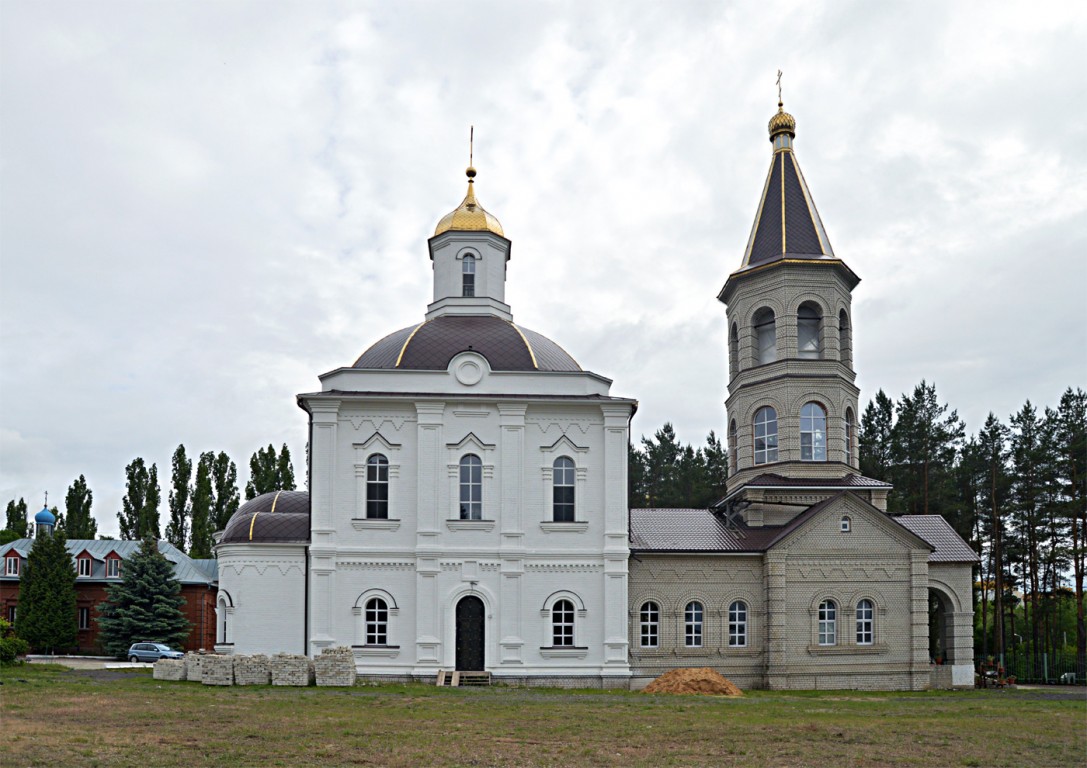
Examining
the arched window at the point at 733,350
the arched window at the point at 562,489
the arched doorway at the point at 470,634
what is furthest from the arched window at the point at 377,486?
the arched window at the point at 733,350

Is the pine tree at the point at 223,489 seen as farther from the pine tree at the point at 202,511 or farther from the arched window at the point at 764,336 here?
the arched window at the point at 764,336

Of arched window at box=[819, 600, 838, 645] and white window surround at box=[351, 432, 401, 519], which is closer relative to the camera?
white window surround at box=[351, 432, 401, 519]

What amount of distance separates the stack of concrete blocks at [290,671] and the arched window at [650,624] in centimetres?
977

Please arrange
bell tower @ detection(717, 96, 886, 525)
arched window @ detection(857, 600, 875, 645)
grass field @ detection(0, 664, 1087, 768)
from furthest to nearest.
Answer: bell tower @ detection(717, 96, 886, 525) → arched window @ detection(857, 600, 875, 645) → grass field @ detection(0, 664, 1087, 768)

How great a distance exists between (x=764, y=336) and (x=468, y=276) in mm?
9366

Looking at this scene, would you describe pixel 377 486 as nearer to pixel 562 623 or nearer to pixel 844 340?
pixel 562 623

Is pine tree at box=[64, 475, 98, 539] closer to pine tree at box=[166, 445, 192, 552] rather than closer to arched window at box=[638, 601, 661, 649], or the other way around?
pine tree at box=[166, 445, 192, 552]

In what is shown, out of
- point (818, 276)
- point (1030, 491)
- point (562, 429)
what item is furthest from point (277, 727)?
point (1030, 491)

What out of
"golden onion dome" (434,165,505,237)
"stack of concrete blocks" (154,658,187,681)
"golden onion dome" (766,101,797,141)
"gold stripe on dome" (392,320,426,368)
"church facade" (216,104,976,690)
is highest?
"golden onion dome" (766,101,797,141)

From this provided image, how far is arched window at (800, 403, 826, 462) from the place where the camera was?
3250cm

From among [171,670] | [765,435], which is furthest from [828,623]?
[171,670]

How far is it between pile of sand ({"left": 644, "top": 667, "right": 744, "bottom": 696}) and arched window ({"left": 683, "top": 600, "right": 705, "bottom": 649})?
105 inches

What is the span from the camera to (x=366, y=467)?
29.2m

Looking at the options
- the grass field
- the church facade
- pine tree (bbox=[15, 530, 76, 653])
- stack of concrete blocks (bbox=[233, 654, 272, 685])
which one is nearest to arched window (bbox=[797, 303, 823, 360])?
the church facade
